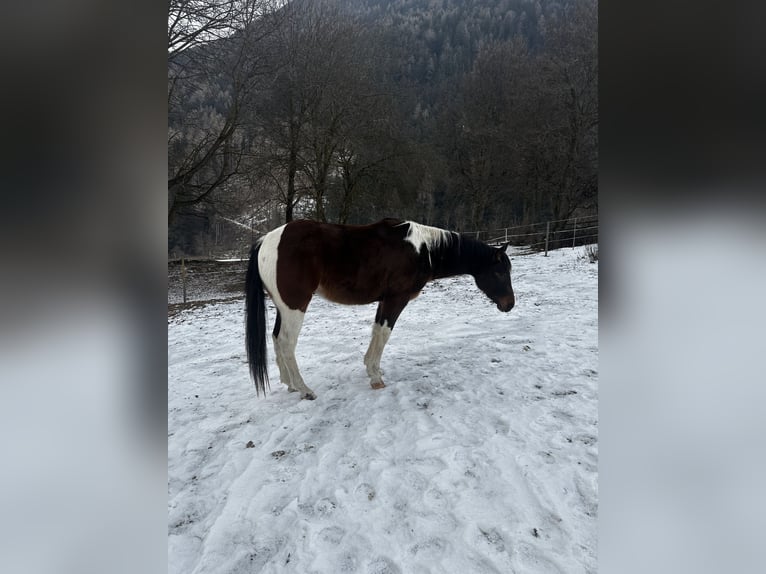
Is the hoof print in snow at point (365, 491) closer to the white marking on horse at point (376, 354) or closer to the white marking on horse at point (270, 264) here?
the white marking on horse at point (376, 354)

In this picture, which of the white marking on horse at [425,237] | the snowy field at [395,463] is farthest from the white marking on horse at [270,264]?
the white marking on horse at [425,237]

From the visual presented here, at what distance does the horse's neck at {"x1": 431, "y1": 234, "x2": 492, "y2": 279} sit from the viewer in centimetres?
330

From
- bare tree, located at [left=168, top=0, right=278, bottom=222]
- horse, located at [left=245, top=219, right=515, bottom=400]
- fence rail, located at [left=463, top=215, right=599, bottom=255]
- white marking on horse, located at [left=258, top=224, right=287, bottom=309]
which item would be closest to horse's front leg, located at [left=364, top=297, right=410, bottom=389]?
horse, located at [left=245, top=219, right=515, bottom=400]

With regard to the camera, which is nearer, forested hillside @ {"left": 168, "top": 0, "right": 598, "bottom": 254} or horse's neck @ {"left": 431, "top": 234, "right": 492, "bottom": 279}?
horse's neck @ {"left": 431, "top": 234, "right": 492, "bottom": 279}

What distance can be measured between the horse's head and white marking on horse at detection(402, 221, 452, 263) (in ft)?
1.96

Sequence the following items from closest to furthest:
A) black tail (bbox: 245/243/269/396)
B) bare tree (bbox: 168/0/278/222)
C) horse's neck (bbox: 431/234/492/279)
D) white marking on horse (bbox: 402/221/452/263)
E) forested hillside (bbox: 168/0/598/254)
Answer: black tail (bbox: 245/243/269/396) → white marking on horse (bbox: 402/221/452/263) → horse's neck (bbox: 431/234/492/279) → bare tree (bbox: 168/0/278/222) → forested hillside (bbox: 168/0/598/254)

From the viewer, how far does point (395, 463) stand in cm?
184

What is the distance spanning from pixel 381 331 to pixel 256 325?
1028mm

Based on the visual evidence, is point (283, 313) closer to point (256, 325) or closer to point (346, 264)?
point (256, 325)

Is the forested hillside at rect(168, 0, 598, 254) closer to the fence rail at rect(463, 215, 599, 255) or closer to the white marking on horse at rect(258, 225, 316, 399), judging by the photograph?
the fence rail at rect(463, 215, 599, 255)

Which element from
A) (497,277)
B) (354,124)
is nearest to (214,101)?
(354,124)

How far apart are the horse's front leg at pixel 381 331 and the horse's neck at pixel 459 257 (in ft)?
1.58
